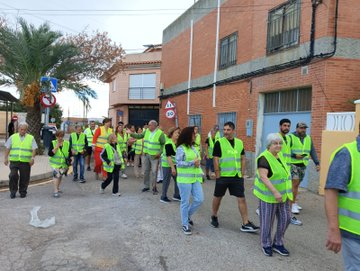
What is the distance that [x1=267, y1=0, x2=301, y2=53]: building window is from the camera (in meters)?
10.8

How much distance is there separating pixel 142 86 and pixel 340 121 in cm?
2430

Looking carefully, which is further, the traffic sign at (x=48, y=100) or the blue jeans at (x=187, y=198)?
the traffic sign at (x=48, y=100)

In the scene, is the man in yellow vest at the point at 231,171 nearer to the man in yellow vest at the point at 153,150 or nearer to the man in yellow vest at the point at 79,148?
the man in yellow vest at the point at 153,150

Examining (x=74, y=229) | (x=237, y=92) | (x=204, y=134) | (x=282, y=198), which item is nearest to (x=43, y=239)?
(x=74, y=229)

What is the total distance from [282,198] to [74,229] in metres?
3.04

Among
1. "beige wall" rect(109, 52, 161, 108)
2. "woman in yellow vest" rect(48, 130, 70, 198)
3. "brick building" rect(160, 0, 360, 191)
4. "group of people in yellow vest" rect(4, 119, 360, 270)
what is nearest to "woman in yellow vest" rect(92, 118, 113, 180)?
"group of people in yellow vest" rect(4, 119, 360, 270)

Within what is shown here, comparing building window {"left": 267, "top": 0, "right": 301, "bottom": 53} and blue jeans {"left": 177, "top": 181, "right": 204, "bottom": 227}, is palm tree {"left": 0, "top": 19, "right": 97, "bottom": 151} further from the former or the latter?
blue jeans {"left": 177, "top": 181, "right": 204, "bottom": 227}

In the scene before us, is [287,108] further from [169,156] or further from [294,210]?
[169,156]

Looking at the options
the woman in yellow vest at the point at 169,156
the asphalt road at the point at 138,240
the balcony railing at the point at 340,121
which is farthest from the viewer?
the balcony railing at the point at 340,121

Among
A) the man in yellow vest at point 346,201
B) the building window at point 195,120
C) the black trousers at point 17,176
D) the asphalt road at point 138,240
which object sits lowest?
the asphalt road at point 138,240

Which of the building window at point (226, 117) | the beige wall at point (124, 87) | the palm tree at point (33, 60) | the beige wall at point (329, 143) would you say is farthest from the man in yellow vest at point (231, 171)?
the beige wall at point (124, 87)

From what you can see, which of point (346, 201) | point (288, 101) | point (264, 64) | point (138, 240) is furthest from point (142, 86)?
point (346, 201)

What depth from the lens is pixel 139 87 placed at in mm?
31969

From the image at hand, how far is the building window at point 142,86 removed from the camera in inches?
1236
